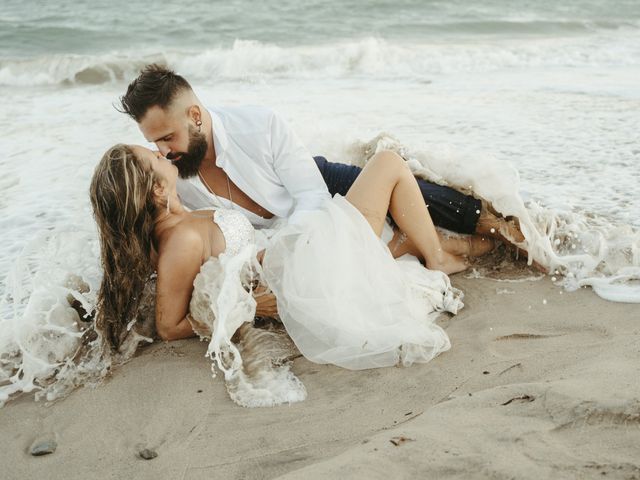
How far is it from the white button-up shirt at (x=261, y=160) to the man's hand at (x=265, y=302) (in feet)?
2.38

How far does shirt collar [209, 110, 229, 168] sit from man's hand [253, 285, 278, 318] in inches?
39.5

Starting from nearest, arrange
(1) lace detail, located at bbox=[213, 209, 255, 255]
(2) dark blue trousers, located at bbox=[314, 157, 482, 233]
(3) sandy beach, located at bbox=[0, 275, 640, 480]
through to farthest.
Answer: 1. (3) sandy beach, located at bbox=[0, 275, 640, 480]
2. (1) lace detail, located at bbox=[213, 209, 255, 255]
3. (2) dark blue trousers, located at bbox=[314, 157, 482, 233]

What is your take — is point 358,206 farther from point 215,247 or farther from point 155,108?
point 155,108

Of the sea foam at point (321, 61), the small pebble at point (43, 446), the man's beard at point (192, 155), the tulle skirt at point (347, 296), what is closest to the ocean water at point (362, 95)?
the sea foam at point (321, 61)

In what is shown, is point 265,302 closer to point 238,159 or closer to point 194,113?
point 238,159

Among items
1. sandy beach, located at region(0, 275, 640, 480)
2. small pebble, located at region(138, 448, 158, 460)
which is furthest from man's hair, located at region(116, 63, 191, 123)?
small pebble, located at region(138, 448, 158, 460)

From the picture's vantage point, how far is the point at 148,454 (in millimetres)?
2502

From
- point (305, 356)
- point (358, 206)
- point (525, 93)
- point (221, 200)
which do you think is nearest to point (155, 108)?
point (221, 200)

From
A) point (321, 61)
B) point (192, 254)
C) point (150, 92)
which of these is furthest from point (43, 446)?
point (321, 61)

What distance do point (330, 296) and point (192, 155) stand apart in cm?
135

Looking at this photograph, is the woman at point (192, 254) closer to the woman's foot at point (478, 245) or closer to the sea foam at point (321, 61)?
the woman's foot at point (478, 245)

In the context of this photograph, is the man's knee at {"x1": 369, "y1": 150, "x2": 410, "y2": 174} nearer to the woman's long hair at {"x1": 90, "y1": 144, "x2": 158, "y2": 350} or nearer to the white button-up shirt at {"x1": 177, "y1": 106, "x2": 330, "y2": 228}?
the white button-up shirt at {"x1": 177, "y1": 106, "x2": 330, "y2": 228}

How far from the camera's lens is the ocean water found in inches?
157

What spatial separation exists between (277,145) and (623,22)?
1405 cm
